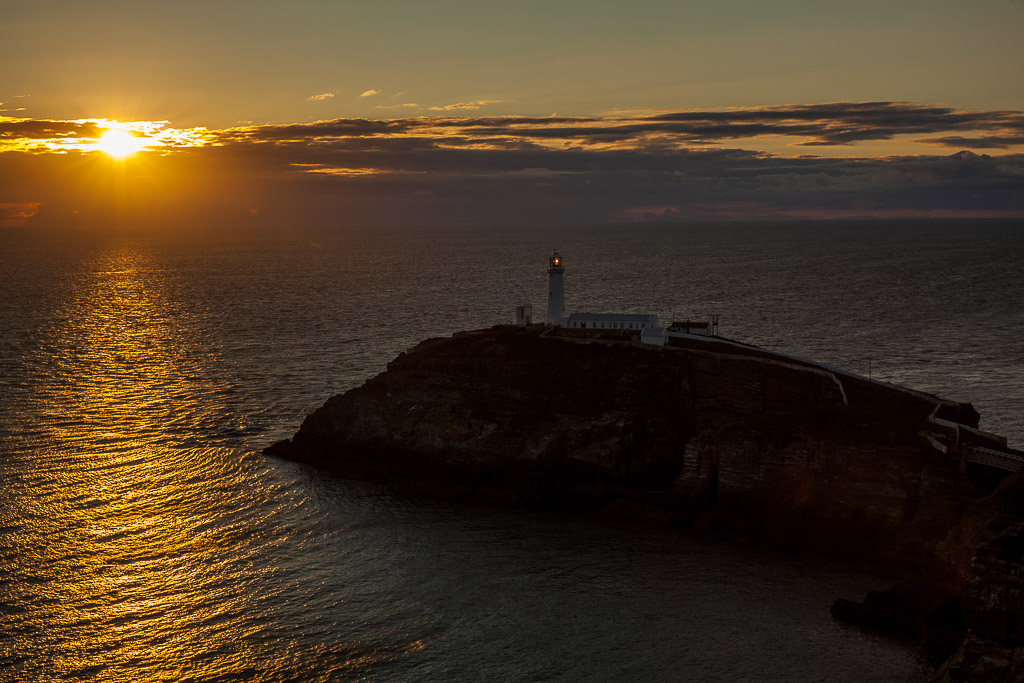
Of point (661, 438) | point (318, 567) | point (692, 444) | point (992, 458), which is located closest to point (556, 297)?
point (661, 438)

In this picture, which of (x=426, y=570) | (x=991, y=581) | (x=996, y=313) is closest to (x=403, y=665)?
(x=426, y=570)

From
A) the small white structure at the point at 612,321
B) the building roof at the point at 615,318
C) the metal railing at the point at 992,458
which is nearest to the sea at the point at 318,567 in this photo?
the metal railing at the point at 992,458

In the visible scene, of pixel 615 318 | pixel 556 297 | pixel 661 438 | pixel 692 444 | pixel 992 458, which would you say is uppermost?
pixel 556 297

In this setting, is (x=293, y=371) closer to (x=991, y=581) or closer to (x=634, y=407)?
(x=634, y=407)

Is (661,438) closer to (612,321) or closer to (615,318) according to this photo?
(612,321)

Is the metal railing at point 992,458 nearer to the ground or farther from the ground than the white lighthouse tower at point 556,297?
nearer to the ground

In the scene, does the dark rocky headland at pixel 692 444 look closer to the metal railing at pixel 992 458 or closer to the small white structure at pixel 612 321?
the metal railing at pixel 992 458

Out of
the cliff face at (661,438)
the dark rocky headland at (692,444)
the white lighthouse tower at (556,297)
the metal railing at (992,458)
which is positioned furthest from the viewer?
the white lighthouse tower at (556,297)
